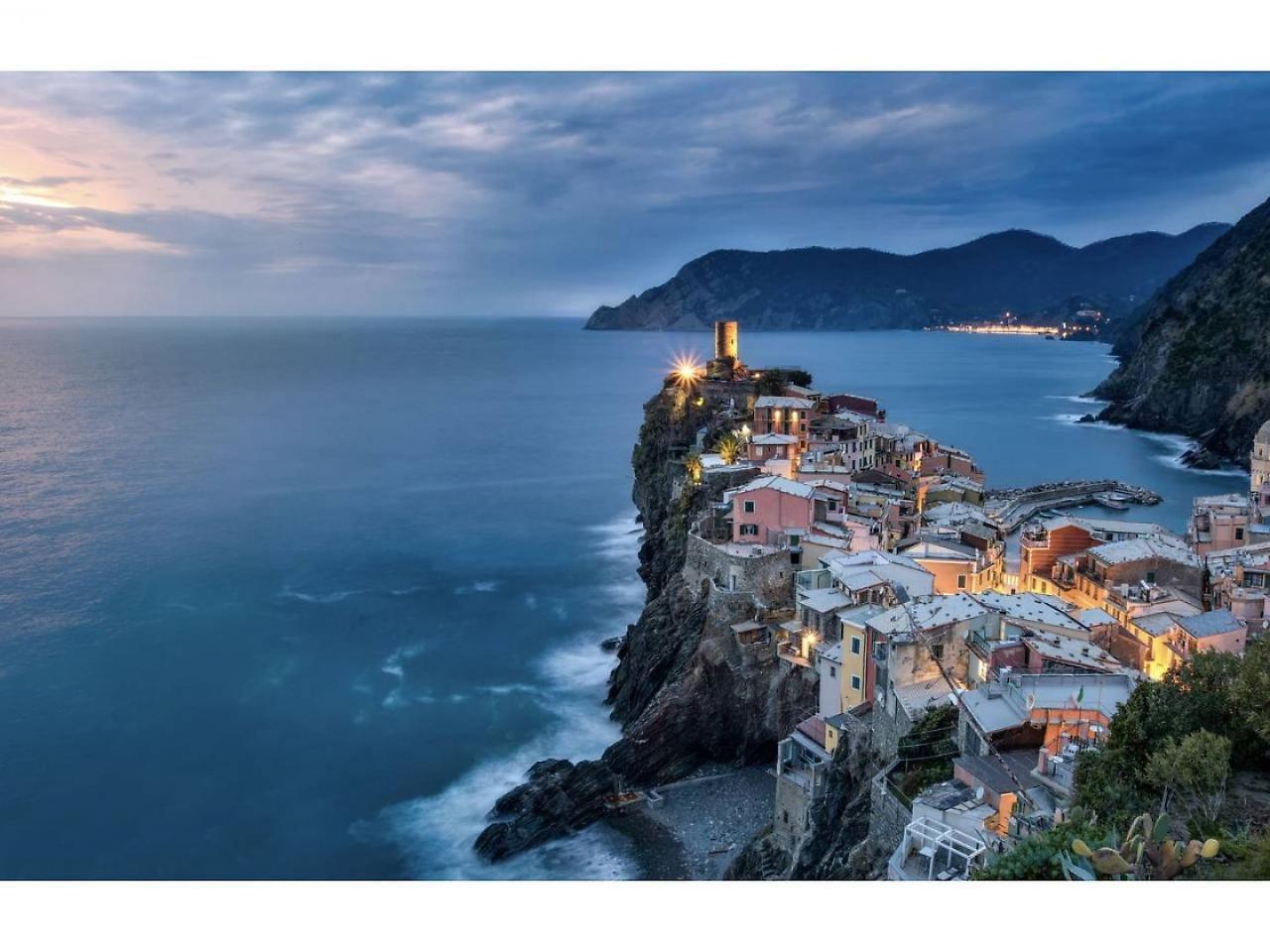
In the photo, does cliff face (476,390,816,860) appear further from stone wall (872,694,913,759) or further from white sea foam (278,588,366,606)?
white sea foam (278,588,366,606)

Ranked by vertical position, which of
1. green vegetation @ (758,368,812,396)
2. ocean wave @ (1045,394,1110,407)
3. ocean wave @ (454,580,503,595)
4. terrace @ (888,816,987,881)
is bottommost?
ocean wave @ (454,580,503,595)

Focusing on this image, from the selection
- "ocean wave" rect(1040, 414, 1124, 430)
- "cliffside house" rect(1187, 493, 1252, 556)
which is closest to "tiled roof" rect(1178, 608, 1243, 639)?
"cliffside house" rect(1187, 493, 1252, 556)

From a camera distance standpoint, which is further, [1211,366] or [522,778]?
[1211,366]

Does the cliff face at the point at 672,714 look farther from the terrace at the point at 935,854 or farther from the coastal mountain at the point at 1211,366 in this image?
the coastal mountain at the point at 1211,366

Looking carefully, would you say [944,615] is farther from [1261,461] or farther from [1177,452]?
[1177,452]

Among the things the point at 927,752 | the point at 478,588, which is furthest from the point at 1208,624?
the point at 478,588

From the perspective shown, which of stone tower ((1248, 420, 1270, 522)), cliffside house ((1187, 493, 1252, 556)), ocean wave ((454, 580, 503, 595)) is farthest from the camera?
stone tower ((1248, 420, 1270, 522))
